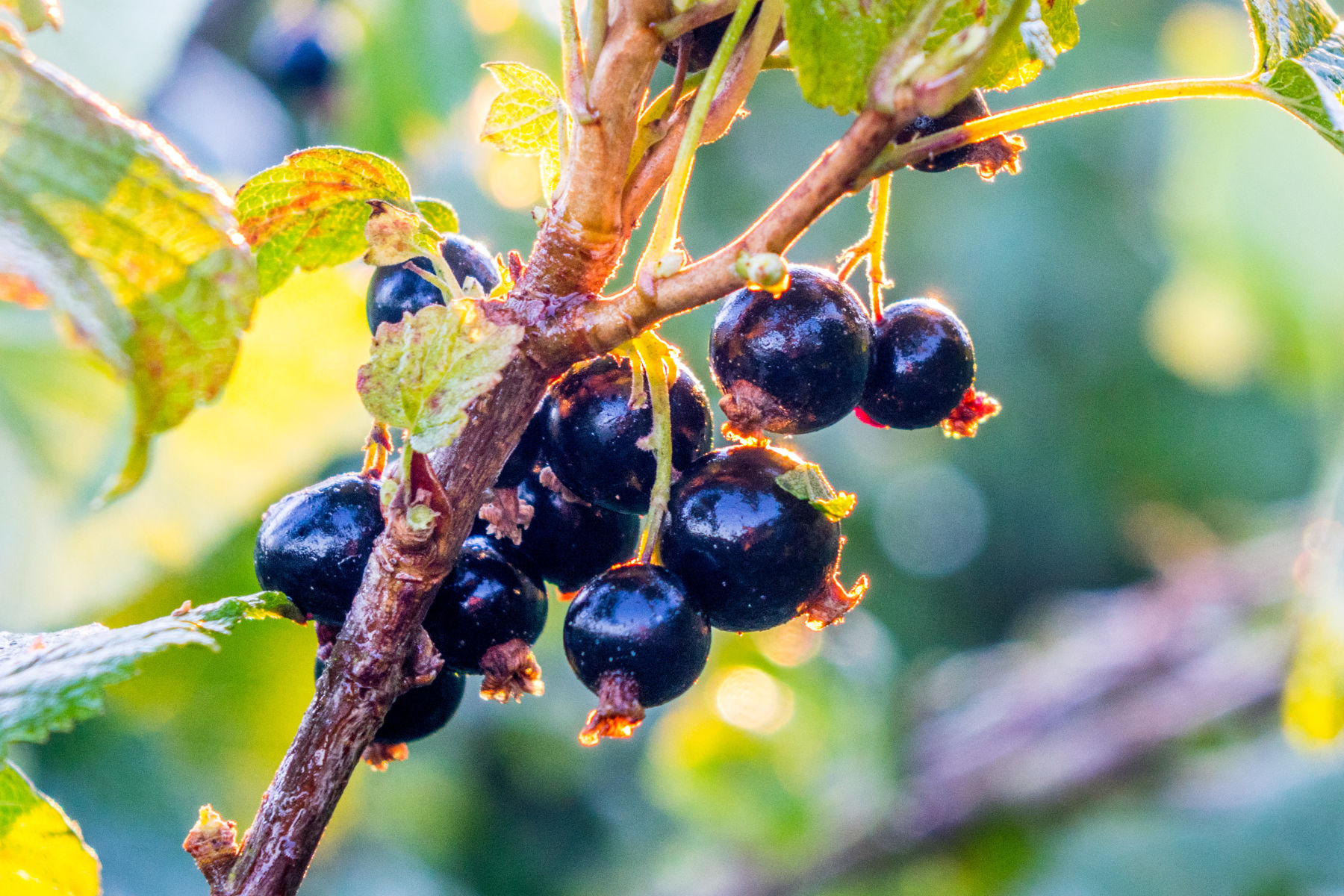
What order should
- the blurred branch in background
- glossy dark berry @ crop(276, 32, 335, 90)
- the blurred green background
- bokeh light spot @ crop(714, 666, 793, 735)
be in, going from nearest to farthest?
the blurred green background → glossy dark berry @ crop(276, 32, 335, 90) → bokeh light spot @ crop(714, 666, 793, 735) → the blurred branch in background

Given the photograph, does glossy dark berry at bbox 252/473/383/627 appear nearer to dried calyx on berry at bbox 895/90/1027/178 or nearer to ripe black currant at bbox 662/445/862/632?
ripe black currant at bbox 662/445/862/632

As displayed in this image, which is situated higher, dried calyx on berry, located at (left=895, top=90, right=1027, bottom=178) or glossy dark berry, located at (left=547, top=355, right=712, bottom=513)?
dried calyx on berry, located at (left=895, top=90, right=1027, bottom=178)

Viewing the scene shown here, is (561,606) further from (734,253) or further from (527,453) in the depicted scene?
(734,253)

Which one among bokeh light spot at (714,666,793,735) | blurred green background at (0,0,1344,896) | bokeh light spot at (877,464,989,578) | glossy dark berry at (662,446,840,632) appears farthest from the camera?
bokeh light spot at (877,464,989,578)

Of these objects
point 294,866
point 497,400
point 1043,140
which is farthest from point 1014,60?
point 1043,140

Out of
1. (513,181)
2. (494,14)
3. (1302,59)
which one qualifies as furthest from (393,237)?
(494,14)

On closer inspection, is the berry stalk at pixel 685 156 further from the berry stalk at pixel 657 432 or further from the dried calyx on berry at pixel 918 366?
the dried calyx on berry at pixel 918 366

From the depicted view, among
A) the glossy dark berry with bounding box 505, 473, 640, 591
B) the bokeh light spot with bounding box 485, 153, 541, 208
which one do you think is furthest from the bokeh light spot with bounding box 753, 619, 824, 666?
the glossy dark berry with bounding box 505, 473, 640, 591
